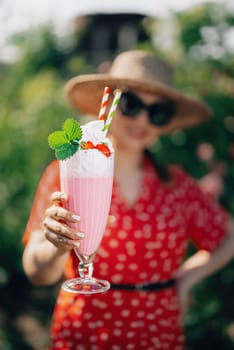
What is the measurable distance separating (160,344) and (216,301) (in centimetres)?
163

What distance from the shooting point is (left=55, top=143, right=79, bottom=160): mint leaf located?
5.17 ft

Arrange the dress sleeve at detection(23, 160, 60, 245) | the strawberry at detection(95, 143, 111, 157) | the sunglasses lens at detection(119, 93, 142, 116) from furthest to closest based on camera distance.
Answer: the sunglasses lens at detection(119, 93, 142, 116), the dress sleeve at detection(23, 160, 60, 245), the strawberry at detection(95, 143, 111, 157)

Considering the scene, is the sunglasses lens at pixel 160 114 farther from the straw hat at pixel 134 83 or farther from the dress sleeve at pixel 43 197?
the dress sleeve at pixel 43 197

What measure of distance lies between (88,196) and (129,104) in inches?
32.6

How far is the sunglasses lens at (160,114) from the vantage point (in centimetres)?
244

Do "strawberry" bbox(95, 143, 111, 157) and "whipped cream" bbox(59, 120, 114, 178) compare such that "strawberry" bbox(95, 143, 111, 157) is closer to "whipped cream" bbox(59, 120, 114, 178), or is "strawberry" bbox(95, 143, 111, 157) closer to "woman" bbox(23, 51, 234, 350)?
"whipped cream" bbox(59, 120, 114, 178)

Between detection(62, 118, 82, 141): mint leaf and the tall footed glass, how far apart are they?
58 mm

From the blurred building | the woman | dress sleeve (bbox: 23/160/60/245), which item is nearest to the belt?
the woman

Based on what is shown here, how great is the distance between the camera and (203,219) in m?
2.54

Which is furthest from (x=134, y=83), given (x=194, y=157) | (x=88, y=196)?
(x=194, y=157)

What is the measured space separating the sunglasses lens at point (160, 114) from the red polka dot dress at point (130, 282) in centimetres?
30

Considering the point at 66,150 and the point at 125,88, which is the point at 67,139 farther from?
the point at 125,88

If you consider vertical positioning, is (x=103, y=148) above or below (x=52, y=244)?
above

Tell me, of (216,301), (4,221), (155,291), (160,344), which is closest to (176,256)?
(155,291)
